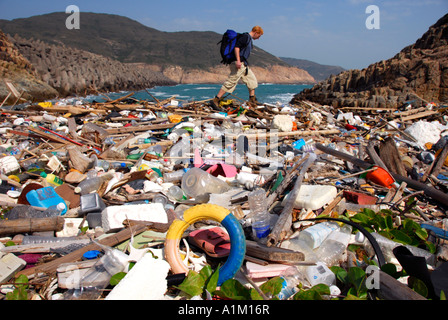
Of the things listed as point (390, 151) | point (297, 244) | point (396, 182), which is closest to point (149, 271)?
point (297, 244)

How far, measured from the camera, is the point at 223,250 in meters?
1.95

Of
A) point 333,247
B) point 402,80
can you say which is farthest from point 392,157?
point 402,80

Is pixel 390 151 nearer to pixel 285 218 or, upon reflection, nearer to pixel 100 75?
pixel 285 218

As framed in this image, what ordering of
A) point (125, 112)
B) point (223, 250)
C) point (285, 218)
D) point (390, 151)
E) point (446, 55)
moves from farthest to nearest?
1. point (446, 55)
2. point (125, 112)
3. point (390, 151)
4. point (285, 218)
5. point (223, 250)

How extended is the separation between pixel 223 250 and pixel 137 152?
11.2 feet

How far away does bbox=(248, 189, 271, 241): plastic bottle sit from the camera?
2240 mm

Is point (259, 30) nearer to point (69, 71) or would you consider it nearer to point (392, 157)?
point (392, 157)

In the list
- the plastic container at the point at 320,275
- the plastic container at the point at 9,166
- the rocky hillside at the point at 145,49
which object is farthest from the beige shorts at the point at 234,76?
the rocky hillside at the point at 145,49

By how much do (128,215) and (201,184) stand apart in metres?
1.20

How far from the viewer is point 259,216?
2502 mm

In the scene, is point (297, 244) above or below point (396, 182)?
below

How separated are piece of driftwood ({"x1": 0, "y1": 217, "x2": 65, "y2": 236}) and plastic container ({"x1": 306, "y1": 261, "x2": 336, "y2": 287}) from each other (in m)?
2.30

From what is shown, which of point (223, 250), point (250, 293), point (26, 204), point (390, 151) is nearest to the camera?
point (250, 293)

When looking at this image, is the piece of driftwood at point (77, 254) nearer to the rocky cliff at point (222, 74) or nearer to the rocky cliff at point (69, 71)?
the rocky cliff at point (69, 71)
